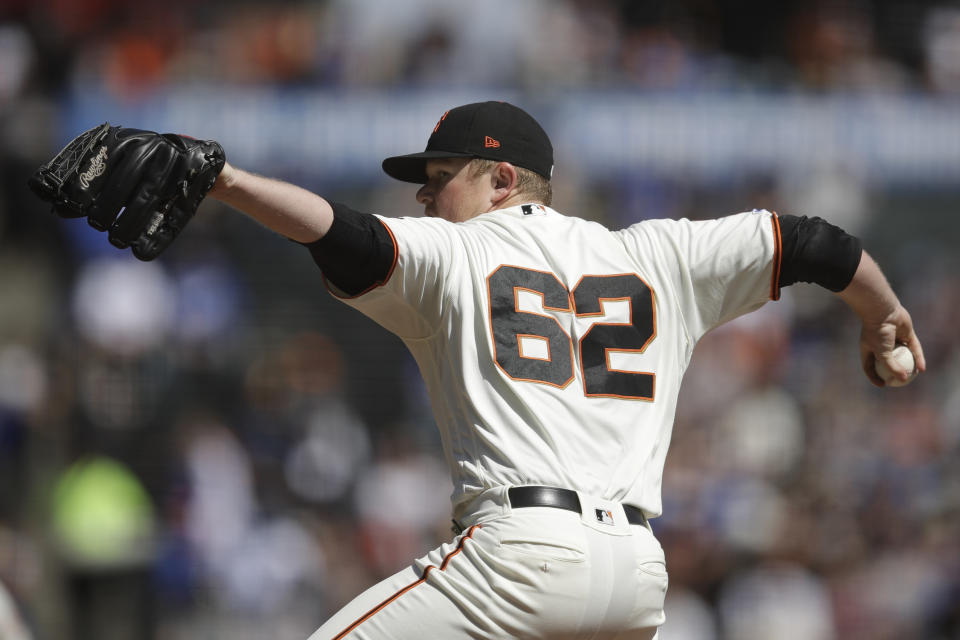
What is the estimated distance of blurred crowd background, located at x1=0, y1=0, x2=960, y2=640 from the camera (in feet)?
25.9

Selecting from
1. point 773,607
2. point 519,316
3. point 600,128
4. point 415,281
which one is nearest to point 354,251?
point 415,281

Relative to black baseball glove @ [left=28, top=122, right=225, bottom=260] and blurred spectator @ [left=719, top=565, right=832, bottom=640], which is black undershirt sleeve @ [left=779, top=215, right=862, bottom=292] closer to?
black baseball glove @ [left=28, top=122, right=225, bottom=260]

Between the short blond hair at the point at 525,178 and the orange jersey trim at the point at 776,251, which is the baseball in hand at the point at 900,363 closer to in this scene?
the orange jersey trim at the point at 776,251

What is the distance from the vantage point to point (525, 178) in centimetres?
334

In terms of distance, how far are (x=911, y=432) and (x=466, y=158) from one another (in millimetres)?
6714

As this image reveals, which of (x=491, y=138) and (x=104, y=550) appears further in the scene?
(x=104, y=550)

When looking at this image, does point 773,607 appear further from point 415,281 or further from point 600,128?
point 415,281

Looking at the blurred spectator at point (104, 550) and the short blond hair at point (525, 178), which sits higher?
the short blond hair at point (525, 178)

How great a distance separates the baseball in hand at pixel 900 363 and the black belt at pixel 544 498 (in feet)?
3.90

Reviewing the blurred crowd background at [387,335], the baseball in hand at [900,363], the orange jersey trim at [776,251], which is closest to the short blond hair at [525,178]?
the orange jersey trim at [776,251]

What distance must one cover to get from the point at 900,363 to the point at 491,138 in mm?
1316

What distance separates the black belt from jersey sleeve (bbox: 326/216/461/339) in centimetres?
47

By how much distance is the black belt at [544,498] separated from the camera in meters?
2.73

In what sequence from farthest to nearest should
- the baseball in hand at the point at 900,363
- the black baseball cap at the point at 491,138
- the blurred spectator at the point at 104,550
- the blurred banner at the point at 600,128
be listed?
the blurred banner at the point at 600,128
the blurred spectator at the point at 104,550
the baseball in hand at the point at 900,363
the black baseball cap at the point at 491,138
